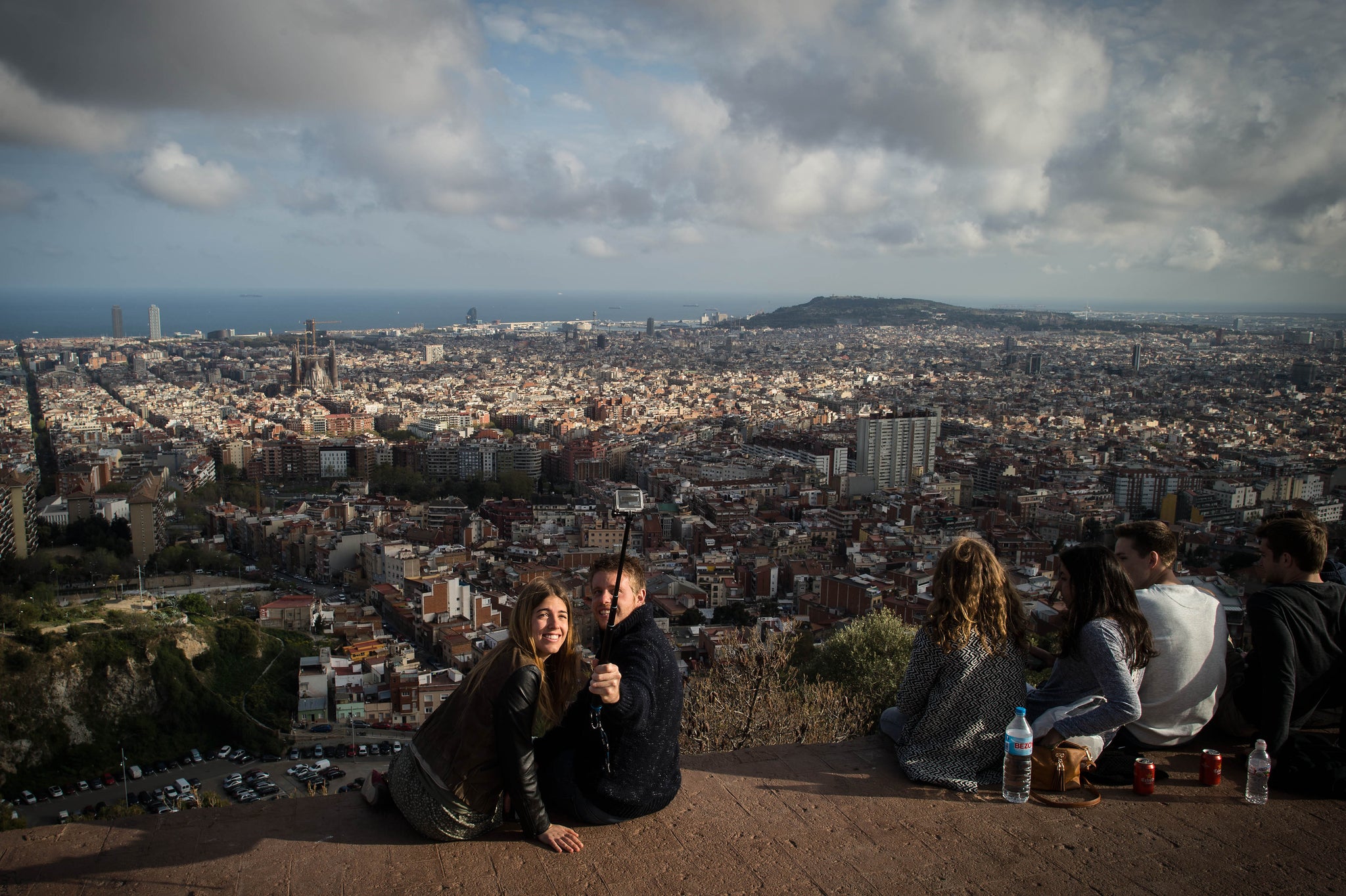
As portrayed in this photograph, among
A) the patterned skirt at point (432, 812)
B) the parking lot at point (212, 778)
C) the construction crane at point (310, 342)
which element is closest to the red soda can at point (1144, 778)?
the patterned skirt at point (432, 812)

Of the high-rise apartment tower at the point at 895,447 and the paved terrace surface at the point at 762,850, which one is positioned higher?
the paved terrace surface at the point at 762,850

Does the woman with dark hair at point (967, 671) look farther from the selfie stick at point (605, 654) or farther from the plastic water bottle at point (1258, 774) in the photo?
the selfie stick at point (605, 654)

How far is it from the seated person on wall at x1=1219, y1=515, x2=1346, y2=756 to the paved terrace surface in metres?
0.21

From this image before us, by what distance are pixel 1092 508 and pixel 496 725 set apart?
1833 centimetres

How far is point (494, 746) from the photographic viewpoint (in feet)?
5.23

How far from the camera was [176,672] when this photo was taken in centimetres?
1016

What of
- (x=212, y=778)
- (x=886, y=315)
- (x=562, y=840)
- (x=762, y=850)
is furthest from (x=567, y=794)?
(x=886, y=315)

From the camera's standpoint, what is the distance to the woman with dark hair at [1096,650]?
1818 mm

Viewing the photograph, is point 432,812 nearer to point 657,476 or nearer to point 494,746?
point 494,746

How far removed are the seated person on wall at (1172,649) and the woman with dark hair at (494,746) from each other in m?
1.20

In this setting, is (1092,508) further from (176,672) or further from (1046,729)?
(1046,729)

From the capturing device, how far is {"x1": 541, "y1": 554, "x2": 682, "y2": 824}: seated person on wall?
1.62 metres

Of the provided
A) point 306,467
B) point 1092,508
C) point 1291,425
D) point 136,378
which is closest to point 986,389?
point 1291,425

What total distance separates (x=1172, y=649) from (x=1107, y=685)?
0.91ft
